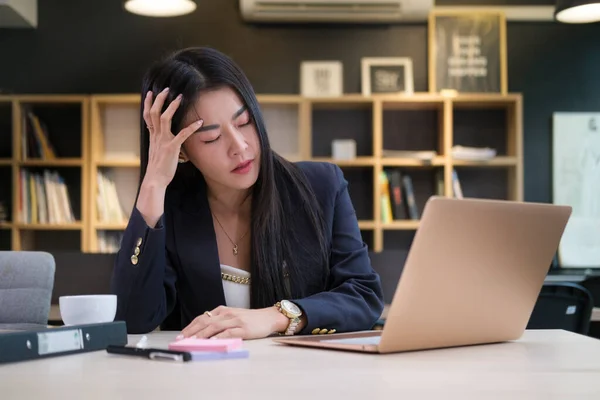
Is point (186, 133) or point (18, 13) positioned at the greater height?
point (18, 13)

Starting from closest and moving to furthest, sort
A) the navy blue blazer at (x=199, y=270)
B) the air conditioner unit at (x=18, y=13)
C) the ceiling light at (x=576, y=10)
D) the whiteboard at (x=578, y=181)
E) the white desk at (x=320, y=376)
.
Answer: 1. the white desk at (x=320, y=376)
2. the navy blue blazer at (x=199, y=270)
3. the ceiling light at (x=576, y=10)
4. the air conditioner unit at (x=18, y=13)
5. the whiteboard at (x=578, y=181)

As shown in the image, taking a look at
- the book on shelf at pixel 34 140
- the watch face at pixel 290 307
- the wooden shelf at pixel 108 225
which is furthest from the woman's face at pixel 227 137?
the book on shelf at pixel 34 140

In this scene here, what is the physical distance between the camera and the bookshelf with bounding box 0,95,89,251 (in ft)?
17.9

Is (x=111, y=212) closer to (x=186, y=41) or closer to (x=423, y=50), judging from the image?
(x=186, y=41)

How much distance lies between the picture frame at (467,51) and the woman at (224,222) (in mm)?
3998

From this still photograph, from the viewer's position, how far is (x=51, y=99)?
550 centimetres

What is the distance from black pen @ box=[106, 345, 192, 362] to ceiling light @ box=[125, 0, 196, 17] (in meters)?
3.75

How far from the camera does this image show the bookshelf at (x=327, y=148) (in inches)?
215

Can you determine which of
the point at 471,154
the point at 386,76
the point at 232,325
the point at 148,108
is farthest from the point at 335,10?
the point at 232,325

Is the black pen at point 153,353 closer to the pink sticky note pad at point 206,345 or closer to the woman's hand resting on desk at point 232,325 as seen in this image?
the pink sticky note pad at point 206,345

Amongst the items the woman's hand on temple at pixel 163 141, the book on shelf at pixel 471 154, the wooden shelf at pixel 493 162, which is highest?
the book on shelf at pixel 471 154

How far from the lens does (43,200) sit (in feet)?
18.0

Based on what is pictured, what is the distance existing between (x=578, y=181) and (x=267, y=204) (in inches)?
178

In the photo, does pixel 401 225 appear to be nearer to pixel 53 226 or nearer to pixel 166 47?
pixel 166 47
